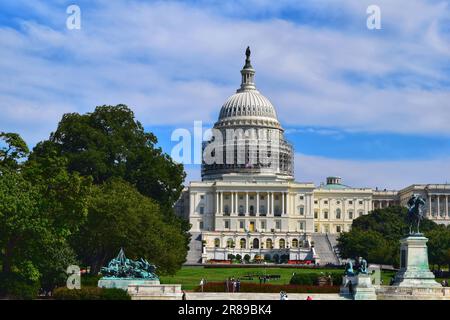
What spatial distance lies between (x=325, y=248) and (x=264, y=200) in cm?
2357

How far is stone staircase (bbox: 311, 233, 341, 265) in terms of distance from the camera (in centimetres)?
12088

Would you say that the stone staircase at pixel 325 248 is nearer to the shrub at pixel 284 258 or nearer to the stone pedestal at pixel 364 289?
the shrub at pixel 284 258

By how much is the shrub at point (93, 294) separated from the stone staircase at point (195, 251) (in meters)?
73.2

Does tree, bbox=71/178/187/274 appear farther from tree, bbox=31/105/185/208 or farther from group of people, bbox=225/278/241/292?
tree, bbox=31/105/185/208

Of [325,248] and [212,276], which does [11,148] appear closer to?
[212,276]

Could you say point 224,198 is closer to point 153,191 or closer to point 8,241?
point 153,191

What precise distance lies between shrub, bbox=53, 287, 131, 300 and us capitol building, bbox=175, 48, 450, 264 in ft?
284

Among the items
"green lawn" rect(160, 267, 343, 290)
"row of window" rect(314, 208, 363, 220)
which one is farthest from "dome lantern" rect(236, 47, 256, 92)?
"green lawn" rect(160, 267, 343, 290)

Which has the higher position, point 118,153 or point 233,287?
point 118,153

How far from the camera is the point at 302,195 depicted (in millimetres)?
153750

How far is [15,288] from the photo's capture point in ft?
146

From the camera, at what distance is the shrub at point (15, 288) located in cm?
4441

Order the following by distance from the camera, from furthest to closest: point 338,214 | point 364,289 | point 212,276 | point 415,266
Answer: point 338,214 < point 212,276 < point 415,266 < point 364,289

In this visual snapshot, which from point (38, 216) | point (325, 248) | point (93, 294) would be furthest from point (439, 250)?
point (93, 294)
